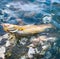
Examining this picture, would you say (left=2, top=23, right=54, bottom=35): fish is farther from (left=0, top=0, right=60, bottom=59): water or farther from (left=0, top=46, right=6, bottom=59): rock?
(left=0, top=46, right=6, bottom=59): rock

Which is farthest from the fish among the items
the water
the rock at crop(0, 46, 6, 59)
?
the rock at crop(0, 46, 6, 59)

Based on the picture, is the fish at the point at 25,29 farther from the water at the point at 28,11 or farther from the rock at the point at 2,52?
the rock at the point at 2,52

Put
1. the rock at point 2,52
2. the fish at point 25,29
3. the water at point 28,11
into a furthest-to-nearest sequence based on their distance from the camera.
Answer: the water at point 28,11 < the rock at point 2,52 < the fish at point 25,29

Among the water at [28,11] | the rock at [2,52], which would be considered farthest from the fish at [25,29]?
the rock at [2,52]

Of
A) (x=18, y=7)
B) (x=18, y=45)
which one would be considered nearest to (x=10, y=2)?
(x=18, y=7)

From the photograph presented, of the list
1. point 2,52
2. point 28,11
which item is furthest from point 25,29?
point 28,11

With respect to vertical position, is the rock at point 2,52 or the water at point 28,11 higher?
the water at point 28,11

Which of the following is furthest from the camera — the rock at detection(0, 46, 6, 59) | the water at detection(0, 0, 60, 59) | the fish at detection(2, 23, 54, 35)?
the water at detection(0, 0, 60, 59)

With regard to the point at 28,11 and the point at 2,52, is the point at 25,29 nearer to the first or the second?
the point at 2,52

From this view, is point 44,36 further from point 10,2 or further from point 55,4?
point 10,2

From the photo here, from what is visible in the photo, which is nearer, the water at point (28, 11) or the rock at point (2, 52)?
the rock at point (2, 52)

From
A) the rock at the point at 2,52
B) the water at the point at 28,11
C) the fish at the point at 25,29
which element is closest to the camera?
the fish at the point at 25,29

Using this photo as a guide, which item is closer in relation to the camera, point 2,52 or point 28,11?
point 2,52
